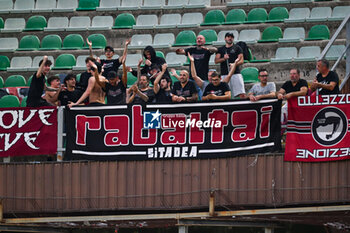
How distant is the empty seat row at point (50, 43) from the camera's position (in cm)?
1948

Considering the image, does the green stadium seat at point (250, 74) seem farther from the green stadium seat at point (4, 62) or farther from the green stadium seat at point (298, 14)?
the green stadium seat at point (4, 62)

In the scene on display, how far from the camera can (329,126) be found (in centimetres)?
1168

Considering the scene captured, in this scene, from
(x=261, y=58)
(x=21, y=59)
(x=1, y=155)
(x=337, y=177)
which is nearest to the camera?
(x=337, y=177)

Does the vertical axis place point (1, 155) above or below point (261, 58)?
below

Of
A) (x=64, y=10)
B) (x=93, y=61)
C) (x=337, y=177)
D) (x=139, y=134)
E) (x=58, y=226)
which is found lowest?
(x=58, y=226)

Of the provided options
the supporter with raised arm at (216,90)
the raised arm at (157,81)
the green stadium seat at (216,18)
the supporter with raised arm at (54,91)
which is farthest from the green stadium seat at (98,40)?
the supporter with raised arm at (216,90)

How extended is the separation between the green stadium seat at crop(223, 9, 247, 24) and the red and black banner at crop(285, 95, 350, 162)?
7.85 meters

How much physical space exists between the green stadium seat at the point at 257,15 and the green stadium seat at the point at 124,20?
354 centimetres

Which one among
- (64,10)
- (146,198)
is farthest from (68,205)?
(64,10)

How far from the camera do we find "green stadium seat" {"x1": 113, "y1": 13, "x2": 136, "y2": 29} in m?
20.3

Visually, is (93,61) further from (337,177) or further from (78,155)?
(337,177)

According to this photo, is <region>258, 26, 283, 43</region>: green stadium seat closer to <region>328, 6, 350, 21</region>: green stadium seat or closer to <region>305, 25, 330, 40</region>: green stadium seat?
<region>305, 25, 330, 40</region>: green stadium seat

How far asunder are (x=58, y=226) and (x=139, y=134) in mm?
2394

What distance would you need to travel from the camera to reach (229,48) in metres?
14.1
